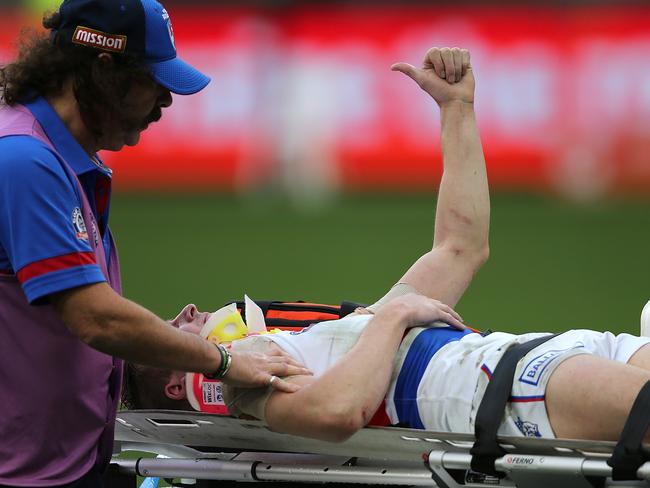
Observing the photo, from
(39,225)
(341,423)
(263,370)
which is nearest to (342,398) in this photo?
(341,423)

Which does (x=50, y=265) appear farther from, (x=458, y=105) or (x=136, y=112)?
(x=458, y=105)

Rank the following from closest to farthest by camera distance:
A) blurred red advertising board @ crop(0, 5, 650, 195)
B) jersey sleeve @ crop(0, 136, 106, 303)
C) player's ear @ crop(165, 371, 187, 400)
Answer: jersey sleeve @ crop(0, 136, 106, 303), player's ear @ crop(165, 371, 187, 400), blurred red advertising board @ crop(0, 5, 650, 195)

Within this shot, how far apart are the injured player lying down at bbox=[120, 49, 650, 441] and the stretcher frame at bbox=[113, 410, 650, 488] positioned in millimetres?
119

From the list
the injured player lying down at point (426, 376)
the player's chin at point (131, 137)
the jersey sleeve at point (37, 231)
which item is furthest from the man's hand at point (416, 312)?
the jersey sleeve at point (37, 231)

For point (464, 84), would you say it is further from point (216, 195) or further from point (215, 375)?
point (216, 195)

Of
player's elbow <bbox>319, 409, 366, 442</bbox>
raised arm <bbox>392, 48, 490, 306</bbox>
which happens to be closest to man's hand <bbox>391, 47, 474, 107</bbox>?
raised arm <bbox>392, 48, 490, 306</bbox>

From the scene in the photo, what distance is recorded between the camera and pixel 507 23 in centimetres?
1622

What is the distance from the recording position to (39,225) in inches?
136

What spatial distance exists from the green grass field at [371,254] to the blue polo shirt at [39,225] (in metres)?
5.70

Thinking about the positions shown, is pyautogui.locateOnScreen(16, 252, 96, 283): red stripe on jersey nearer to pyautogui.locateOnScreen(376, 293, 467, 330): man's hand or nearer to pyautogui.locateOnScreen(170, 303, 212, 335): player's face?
pyautogui.locateOnScreen(376, 293, 467, 330): man's hand

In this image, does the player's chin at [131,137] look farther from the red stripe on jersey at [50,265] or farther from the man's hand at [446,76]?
the man's hand at [446,76]

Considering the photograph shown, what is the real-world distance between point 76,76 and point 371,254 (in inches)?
344

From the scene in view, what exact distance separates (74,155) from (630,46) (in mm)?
12724

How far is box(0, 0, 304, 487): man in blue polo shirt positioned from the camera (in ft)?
11.4
